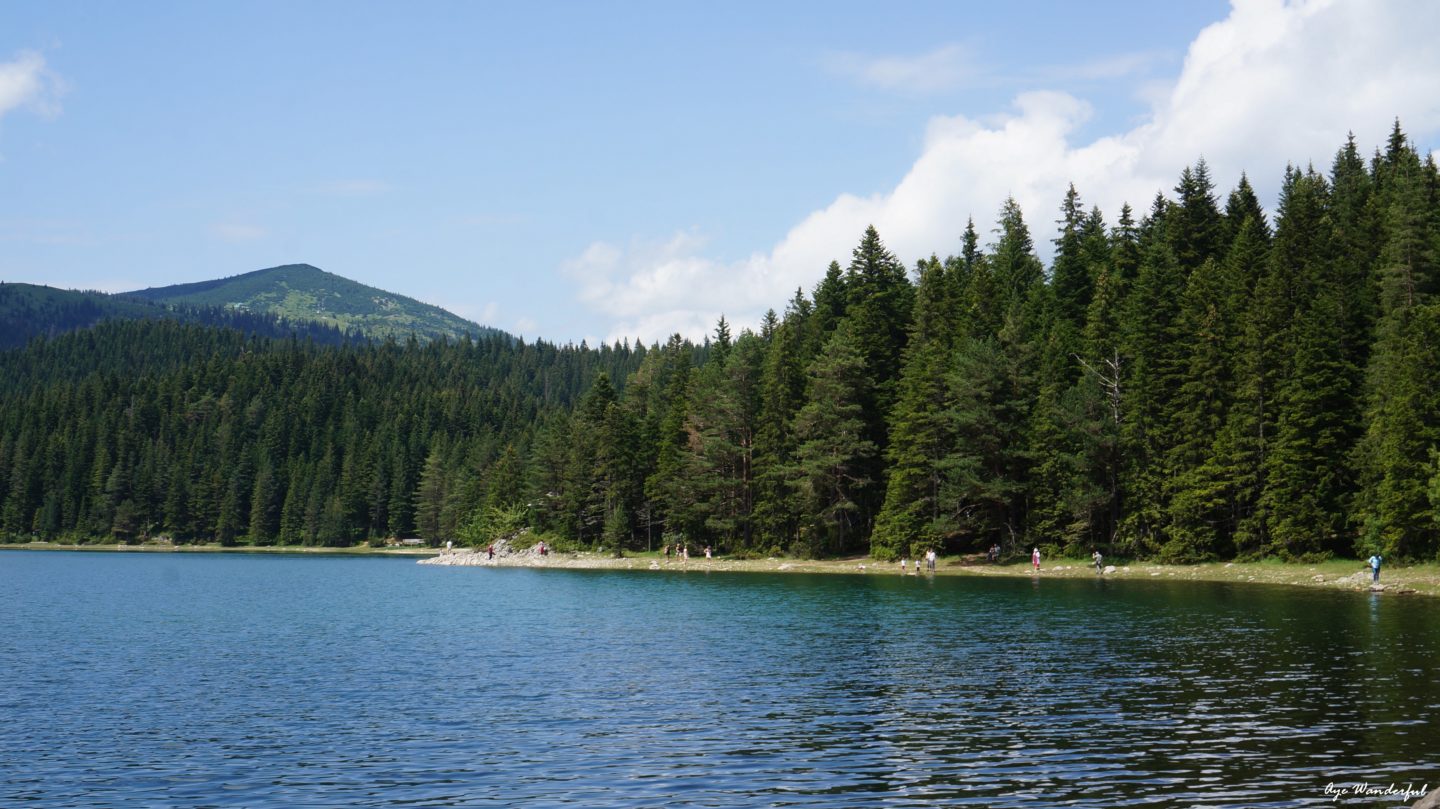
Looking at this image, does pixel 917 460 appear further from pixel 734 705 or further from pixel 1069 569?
pixel 734 705

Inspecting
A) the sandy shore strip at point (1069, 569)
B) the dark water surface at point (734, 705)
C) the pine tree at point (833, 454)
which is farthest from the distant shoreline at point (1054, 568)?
the dark water surface at point (734, 705)

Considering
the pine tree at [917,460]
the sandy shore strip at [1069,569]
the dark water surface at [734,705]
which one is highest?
the pine tree at [917,460]

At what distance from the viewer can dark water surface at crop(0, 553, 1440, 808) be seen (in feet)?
71.7

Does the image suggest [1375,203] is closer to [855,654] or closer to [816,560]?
[816,560]

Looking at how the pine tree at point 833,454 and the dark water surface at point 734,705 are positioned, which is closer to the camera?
the dark water surface at point 734,705

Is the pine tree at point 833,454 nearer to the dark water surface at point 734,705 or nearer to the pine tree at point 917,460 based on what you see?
the pine tree at point 917,460

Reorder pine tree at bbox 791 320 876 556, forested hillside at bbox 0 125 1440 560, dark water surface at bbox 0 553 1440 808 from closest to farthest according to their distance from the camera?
dark water surface at bbox 0 553 1440 808 < forested hillside at bbox 0 125 1440 560 < pine tree at bbox 791 320 876 556

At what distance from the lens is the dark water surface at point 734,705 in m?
21.8

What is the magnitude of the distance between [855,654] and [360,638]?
21.4 meters

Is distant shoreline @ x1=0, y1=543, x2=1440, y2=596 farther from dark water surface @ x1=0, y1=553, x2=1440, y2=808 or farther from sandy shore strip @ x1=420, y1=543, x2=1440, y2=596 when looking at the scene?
dark water surface @ x1=0, y1=553, x2=1440, y2=808

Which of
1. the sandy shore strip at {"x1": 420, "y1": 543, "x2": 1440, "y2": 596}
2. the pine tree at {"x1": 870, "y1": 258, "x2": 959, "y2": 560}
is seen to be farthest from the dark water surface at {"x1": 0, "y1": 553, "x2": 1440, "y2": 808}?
the pine tree at {"x1": 870, "y1": 258, "x2": 959, "y2": 560}

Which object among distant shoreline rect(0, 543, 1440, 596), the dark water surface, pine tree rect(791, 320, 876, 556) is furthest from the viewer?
pine tree rect(791, 320, 876, 556)

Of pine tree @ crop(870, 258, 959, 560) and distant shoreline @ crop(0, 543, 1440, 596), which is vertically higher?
pine tree @ crop(870, 258, 959, 560)

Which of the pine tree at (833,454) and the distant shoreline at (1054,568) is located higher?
the pine tree at (833,454)
